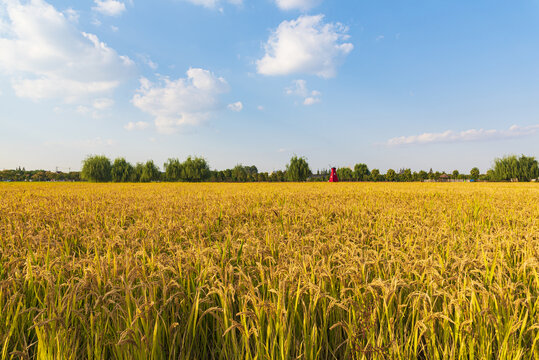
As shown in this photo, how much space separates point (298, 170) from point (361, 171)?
3776cm

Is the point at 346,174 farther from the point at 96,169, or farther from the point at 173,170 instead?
the point at 96,169

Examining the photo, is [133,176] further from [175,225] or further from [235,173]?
[175,225]

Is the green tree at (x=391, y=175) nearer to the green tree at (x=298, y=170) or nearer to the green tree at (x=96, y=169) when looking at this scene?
the green tree at (x=298, y=170)

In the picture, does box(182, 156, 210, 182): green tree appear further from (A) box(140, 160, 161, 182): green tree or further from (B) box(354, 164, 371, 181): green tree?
(B) box(354, 164, 371, 181): green tree

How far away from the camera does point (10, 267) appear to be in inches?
90.4

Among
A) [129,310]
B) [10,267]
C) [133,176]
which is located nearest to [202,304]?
[129,310]

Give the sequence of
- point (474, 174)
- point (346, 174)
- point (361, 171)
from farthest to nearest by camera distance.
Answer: point (346, 174)
point (361, 171)
point (474, 174)

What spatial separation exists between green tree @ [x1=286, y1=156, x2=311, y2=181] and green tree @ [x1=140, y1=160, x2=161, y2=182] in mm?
41866

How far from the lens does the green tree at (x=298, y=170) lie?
256 ft

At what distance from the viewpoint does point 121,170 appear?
2995 inches

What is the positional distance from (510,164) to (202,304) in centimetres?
11297

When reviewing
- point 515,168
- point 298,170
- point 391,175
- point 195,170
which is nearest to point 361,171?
point 391,175

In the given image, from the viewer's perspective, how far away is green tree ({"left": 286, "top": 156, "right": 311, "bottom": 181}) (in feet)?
256

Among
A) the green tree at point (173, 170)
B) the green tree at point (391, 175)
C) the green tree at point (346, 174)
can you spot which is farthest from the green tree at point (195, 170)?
the green tree at point (391, 175)
